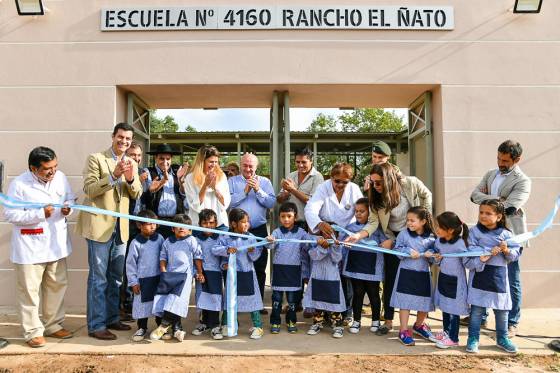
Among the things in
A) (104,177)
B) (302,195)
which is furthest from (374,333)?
(104,177)

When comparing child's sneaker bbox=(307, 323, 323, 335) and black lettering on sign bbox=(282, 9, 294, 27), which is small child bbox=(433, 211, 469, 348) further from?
black lettering on sign bbox=(282, 9, 294, 27)

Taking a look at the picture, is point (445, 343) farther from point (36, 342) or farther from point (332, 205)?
point (36, 342)

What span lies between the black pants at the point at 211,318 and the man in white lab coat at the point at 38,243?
128cm

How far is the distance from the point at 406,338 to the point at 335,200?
55.4 inches

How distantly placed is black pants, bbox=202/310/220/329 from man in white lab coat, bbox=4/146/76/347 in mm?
1285

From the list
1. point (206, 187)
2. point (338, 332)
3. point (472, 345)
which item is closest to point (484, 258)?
point (472, 345)

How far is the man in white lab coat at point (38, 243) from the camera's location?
3.60m

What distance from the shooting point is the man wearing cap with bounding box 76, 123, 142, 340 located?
12.4ft

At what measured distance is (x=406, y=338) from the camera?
3660 millimetres

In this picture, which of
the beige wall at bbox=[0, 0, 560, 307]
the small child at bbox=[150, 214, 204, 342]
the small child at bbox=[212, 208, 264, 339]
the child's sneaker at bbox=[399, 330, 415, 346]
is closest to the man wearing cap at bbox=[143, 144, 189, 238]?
the small child at bbox=[150, 214, 204, 342]

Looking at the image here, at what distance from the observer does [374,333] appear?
3.97 m

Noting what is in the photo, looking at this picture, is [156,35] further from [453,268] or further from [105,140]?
[453,268]

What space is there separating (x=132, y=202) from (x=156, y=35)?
7.09 feet

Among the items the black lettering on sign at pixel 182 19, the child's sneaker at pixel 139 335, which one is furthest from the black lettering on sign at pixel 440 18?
the child's sneaker at pixel 139 335
